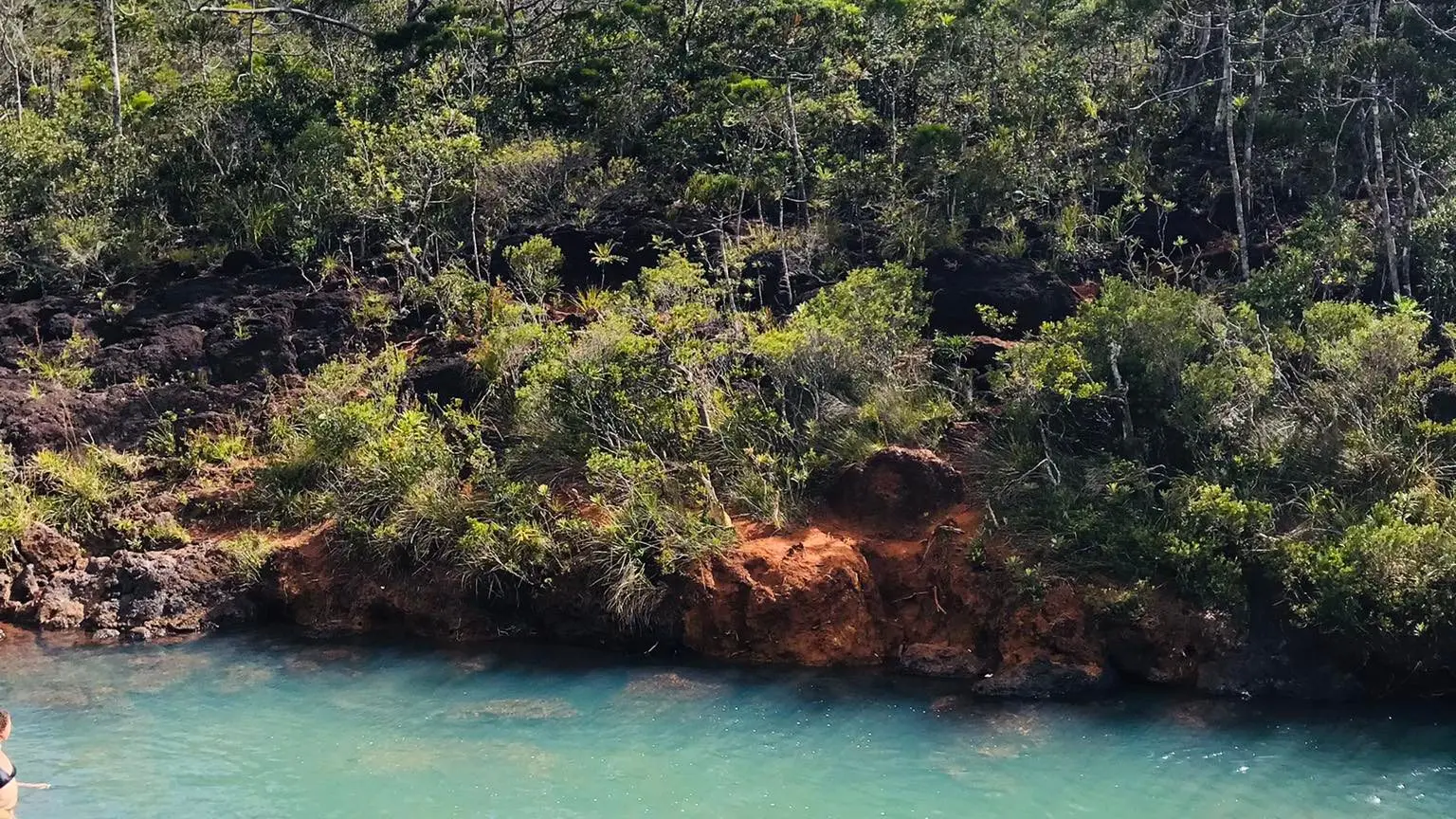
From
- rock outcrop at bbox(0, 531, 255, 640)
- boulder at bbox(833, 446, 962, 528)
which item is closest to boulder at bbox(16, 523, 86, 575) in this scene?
rock outcrop at bbox(0, 531, 255, 640)

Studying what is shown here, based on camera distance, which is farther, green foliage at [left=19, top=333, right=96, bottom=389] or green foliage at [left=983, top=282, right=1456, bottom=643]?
green foliage at [left=19, top=333, right=96, bottom=389]

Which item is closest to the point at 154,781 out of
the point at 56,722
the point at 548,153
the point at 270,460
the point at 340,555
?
the point at 56,722

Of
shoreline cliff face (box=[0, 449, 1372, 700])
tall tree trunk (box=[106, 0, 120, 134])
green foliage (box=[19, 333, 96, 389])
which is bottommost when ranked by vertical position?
shoreline cliff face (box=[0, 449, 1372, 700])

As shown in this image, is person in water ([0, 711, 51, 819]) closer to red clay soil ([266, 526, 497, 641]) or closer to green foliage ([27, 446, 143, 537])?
red clay soil ([266, 526, 497, 641])

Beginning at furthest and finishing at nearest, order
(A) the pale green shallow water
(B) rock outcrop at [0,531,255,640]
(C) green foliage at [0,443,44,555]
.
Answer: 1. (C) green foliage at [0,443,44,555]
2. (B) rock outcrop at [0,531,255,640]
3. (A) the pale green shallow water

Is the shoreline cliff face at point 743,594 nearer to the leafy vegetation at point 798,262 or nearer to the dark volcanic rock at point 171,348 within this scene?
the dark volcanic rock at point 171,348
